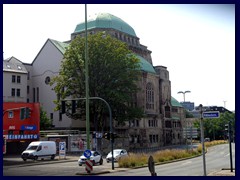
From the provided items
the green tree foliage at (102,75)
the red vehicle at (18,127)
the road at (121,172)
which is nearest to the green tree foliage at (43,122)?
the green tree foliage at (102,75)

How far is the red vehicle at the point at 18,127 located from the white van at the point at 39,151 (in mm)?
5132

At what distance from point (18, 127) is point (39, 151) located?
8180 mm

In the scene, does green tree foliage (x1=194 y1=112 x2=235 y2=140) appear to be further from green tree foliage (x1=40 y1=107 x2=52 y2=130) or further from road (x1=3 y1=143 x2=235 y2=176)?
road (x1=3 y1=143 x2=235 y2=176)

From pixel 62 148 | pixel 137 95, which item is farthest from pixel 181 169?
pixel 137 95

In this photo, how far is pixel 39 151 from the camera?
3900 centimetres

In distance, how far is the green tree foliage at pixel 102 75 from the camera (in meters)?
52.2

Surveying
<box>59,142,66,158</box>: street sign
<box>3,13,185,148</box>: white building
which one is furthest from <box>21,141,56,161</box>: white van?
<box>3,13,185,148</box>: white building

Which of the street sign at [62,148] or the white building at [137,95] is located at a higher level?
the white building at [137,95]

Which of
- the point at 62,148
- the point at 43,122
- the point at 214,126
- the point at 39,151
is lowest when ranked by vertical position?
the point at 39,151

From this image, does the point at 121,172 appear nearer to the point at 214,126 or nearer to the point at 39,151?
the point at 39,151

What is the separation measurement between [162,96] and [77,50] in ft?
112

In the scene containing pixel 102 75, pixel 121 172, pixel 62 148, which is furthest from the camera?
pixel 102 75

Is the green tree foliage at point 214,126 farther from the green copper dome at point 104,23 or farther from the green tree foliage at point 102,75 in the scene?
the green tree foliage at point 102,75
